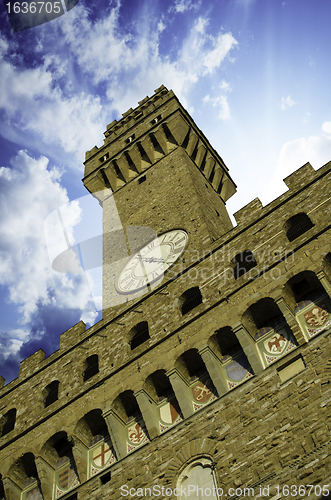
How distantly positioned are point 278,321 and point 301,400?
225 cm

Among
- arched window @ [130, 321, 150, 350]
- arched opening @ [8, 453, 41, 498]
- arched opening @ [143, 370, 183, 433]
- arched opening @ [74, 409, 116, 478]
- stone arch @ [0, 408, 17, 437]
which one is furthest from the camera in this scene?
stone arch @ [0, 408, 17, 437]

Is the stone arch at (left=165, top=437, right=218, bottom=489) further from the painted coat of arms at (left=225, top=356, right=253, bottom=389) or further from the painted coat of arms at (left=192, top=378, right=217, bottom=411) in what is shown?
the painted coat of arms at (left=225, top=356, right=253, bottom=389)

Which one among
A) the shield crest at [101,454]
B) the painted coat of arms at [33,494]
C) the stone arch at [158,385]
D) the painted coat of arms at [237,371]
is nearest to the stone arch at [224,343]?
the painted coat of arms at [237,371]

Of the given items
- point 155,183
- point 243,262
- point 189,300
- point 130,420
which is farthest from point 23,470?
point 155,183

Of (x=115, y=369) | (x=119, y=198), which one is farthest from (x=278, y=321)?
(x=119, y=198)

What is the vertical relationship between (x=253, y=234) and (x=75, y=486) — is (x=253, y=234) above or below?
above

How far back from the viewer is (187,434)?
10.7 m

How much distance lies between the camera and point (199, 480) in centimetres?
998

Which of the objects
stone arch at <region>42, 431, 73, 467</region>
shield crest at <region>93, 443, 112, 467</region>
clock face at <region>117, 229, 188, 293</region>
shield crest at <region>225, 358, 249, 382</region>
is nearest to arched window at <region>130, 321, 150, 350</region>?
clock face at <region>117, 229, 188, 293</region>

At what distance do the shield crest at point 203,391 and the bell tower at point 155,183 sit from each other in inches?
178

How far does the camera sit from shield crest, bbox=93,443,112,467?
39.0 ft

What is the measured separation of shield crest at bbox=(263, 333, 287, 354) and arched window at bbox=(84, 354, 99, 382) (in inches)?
204

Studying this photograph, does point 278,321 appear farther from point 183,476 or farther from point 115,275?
point 115,275

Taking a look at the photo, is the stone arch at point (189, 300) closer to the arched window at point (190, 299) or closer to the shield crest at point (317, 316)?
the arched window at point (190, 299)
